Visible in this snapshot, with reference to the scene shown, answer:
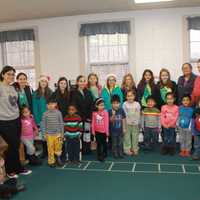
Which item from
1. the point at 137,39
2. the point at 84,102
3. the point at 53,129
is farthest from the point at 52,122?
the point at 137,39

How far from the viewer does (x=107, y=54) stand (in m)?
6.78

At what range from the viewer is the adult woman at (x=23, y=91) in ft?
A: 15.6

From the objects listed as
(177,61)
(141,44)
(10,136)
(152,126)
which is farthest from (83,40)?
(10,136)

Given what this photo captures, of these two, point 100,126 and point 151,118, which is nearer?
point 100,126

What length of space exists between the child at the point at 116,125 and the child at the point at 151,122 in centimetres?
45

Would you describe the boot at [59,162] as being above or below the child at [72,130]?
below

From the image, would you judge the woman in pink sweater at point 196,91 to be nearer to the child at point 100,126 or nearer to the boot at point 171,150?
the boot at point 171,150

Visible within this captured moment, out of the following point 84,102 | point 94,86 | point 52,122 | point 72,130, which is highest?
point 94,86

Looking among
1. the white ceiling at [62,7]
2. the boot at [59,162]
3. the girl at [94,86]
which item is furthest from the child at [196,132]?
the white ceiling at [62,7]

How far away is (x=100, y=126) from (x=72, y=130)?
46cm

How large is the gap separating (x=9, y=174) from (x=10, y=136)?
538mm

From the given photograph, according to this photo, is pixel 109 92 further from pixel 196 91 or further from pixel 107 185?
pixel 107 185

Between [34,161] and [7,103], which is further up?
[7,103]

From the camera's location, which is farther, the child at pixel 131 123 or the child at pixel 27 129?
the child at pixel 131 123
